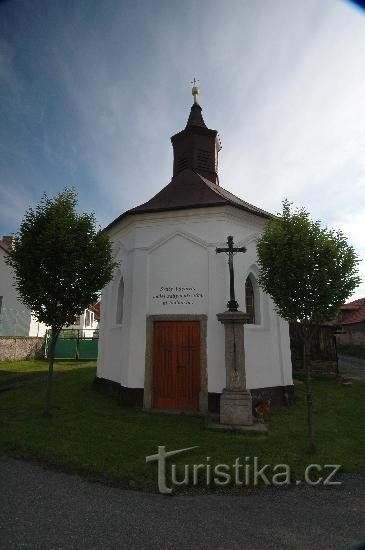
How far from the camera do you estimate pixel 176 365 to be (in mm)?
10289

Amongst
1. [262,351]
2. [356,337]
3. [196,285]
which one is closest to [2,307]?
[196,285]

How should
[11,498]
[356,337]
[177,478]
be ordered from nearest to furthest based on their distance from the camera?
[11,498], [177,478], [356,337]

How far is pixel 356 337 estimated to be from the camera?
115ft

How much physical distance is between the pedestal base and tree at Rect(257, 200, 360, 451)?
176 centimetres

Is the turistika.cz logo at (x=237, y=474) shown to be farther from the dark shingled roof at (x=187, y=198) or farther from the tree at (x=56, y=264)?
the dark shingled roof at (x=187, y=198)

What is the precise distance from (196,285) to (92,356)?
1523cm

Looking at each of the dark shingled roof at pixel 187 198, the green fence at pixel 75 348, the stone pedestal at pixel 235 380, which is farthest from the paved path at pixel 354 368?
the green fence at pixel 75 348

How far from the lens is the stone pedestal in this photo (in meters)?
8.34

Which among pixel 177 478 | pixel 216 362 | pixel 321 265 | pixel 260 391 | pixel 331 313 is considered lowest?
pixel 177 478

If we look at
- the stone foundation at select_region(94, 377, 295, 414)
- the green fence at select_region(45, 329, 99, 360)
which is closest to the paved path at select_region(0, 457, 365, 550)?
the stone foundation at select_region(94, 377, 295, 414)

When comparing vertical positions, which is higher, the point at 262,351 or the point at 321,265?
the point at 321,265

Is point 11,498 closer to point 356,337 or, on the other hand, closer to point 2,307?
point 2,307

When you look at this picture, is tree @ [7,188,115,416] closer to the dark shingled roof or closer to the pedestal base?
the dark shingled roof

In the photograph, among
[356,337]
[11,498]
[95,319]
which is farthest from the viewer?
[95,319]
